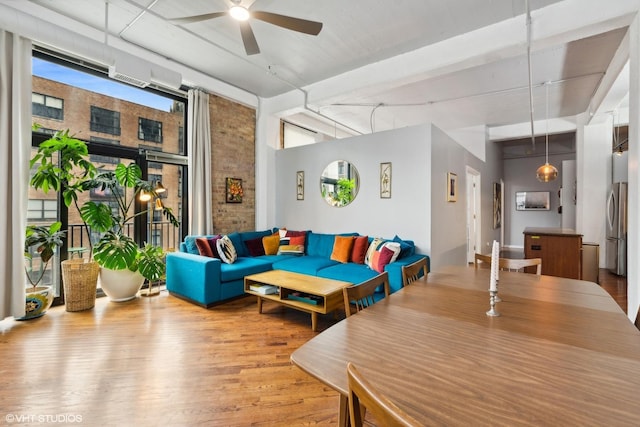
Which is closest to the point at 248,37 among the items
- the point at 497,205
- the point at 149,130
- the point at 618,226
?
the point at 149,130

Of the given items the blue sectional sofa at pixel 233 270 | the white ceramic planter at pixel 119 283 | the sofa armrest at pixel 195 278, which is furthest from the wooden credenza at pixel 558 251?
the white ceramic planter at pixel 119 283

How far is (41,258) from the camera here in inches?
126

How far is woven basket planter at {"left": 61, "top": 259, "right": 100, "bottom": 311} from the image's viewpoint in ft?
11.0

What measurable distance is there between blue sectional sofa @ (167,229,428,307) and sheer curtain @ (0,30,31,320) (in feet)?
4.76

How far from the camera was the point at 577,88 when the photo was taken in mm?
4766

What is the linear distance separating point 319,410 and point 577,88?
593 centimetres

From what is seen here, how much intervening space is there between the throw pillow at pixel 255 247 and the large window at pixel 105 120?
232cm

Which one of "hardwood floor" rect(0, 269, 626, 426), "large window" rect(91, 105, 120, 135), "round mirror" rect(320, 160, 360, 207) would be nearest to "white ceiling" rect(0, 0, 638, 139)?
"large window" rect(91, 105, 120, 135)

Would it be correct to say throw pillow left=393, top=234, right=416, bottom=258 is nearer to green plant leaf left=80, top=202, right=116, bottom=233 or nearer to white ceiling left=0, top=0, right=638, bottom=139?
white ceiling left=0, top=0, right=638, bottom=139

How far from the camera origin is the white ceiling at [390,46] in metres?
2.93

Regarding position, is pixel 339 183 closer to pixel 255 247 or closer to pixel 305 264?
pixel 305 264

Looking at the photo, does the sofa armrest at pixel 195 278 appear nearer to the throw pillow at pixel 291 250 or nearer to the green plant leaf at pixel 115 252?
the green plant leaf at pixel 115 252

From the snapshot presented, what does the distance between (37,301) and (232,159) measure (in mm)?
3071

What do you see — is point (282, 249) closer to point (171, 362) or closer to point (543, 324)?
point (171, 362)
